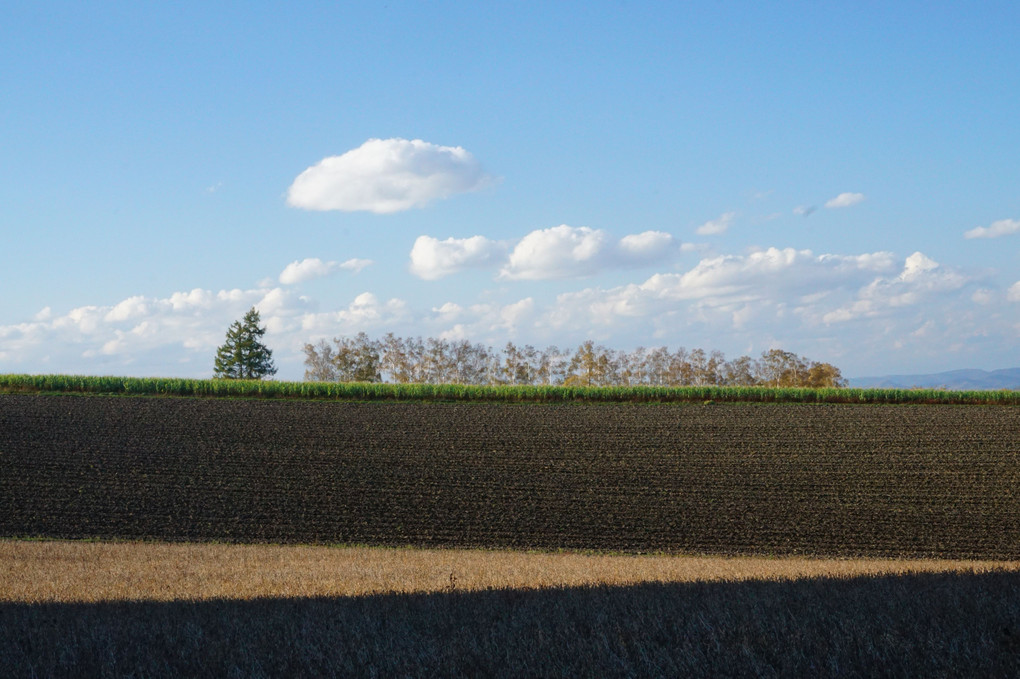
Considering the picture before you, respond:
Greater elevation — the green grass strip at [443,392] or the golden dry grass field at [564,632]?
the green grass strip at [443,392]

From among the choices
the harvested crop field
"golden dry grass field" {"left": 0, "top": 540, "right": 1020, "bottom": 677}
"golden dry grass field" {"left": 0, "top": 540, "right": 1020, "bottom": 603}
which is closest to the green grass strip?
the harvested crop field

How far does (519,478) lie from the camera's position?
29.1 meters

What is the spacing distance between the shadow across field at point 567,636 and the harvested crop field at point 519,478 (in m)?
15.8

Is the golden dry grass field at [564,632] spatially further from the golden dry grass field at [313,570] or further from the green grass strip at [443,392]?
the green grass strip at [443,392]

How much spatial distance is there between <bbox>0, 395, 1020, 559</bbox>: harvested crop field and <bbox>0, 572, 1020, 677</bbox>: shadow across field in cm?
1581

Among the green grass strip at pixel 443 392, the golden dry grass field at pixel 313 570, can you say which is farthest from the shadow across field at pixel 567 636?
the green grass strip at pixel 443 392

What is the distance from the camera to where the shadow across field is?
4930mm

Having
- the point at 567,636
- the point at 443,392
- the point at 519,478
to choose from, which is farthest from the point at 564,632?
the point at 443,392

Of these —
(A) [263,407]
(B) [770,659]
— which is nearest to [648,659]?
(B) [770,659]

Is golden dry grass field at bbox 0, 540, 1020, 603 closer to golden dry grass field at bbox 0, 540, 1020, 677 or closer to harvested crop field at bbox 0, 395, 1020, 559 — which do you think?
golden dry grass field at bbox 0, 540, 1020, 677

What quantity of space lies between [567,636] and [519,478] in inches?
928

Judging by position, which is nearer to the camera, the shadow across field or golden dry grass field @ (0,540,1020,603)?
the shadow across field

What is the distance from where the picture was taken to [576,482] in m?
28.7

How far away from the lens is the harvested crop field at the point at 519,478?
78.0ft
